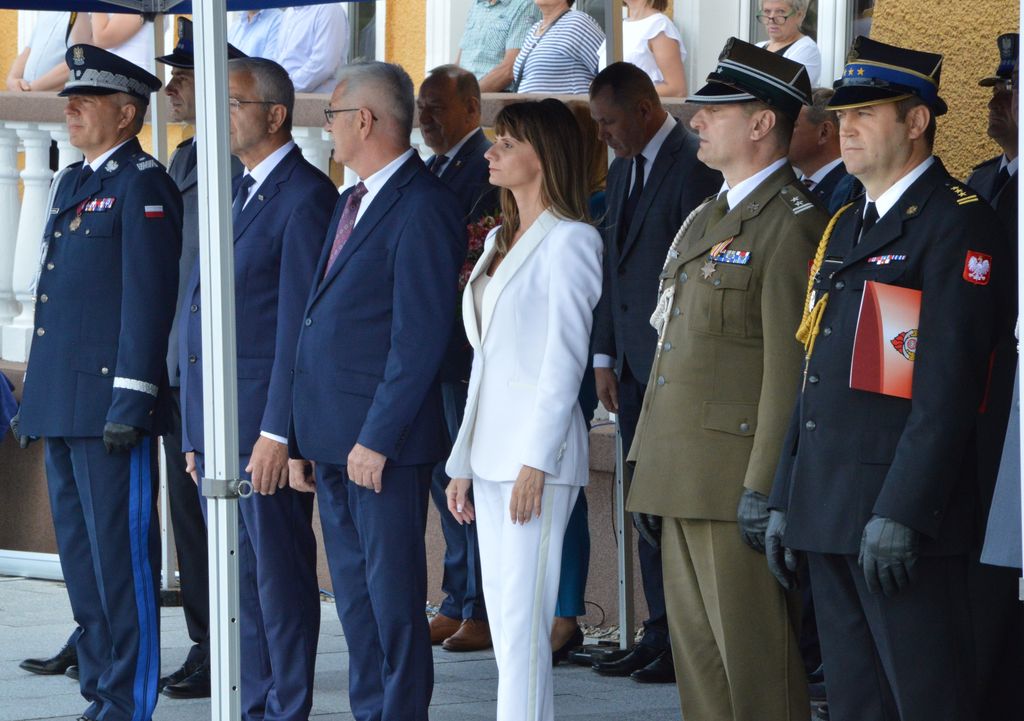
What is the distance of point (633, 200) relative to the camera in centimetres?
563

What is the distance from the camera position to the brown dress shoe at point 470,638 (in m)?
6.17

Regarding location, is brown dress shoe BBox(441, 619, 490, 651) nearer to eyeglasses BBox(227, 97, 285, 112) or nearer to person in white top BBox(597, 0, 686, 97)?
eyeglasses BBox(227, 97, 285, 112)

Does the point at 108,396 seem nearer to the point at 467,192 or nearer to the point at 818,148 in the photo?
the point at 467,192

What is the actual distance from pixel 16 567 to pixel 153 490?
9.54 feet

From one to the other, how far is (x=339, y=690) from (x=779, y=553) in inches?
91.1

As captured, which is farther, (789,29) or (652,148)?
(789,29)

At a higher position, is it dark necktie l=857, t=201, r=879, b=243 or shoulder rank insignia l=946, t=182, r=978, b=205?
shoulder rank insignia l=946, t=182, r=978, b=205

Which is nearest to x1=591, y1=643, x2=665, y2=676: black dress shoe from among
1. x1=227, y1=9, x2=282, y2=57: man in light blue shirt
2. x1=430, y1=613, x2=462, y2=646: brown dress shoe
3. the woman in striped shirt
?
x1=430, y1=613, x2=462, y2=646: brown dress shoe

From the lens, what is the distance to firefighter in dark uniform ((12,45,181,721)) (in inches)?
196

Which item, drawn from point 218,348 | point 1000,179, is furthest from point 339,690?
point 1000,179

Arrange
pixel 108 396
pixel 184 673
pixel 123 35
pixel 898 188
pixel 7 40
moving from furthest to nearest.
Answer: pixel 7 40 < pixel 123 35 < pixel 184 673 < pixel 108 396 < pixel 898 188

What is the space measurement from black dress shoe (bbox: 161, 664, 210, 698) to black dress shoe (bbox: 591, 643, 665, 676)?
1.27 meters

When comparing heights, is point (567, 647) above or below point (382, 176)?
below

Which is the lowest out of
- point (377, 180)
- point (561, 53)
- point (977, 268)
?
point (977, 268)
